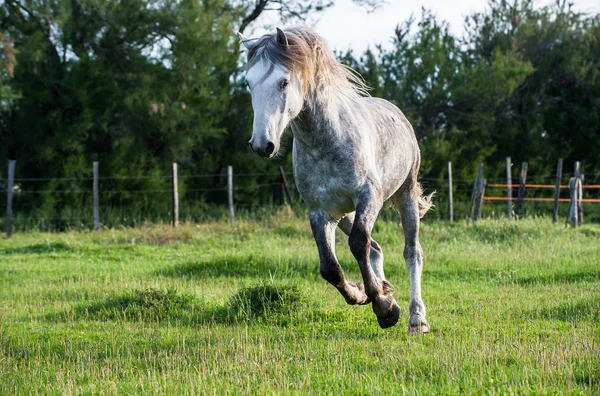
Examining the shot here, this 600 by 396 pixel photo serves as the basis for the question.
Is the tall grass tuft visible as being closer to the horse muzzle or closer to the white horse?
the white horse

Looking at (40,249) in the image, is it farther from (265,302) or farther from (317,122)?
(317,122)

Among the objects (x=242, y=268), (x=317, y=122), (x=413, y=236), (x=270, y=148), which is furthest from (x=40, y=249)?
(x=270, y=148)

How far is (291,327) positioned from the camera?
660 centimetres

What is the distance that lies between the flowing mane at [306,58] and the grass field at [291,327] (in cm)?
207

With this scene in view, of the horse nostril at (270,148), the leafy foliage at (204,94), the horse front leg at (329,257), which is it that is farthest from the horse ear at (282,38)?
the leafy foliage at (204,94)

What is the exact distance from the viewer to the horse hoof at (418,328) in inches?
247

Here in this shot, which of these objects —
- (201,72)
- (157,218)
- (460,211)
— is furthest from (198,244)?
(460,211)

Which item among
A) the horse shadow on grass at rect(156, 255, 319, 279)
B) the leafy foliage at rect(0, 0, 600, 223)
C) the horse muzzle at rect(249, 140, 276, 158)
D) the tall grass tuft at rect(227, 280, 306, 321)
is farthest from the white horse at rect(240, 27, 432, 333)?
the leafy foliage at rect(0, 0, 600, 223)

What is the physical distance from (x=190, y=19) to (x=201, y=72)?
1.66 m

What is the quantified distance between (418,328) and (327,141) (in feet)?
5.89

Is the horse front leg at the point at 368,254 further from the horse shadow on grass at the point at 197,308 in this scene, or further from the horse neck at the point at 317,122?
the horse shadow on grass at the point at 197,308

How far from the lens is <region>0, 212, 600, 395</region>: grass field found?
4.64 m

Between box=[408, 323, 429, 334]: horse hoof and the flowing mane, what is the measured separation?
2.12m

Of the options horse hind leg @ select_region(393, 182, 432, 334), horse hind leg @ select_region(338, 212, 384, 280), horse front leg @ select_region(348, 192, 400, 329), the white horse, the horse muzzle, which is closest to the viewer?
the horse muzzle
